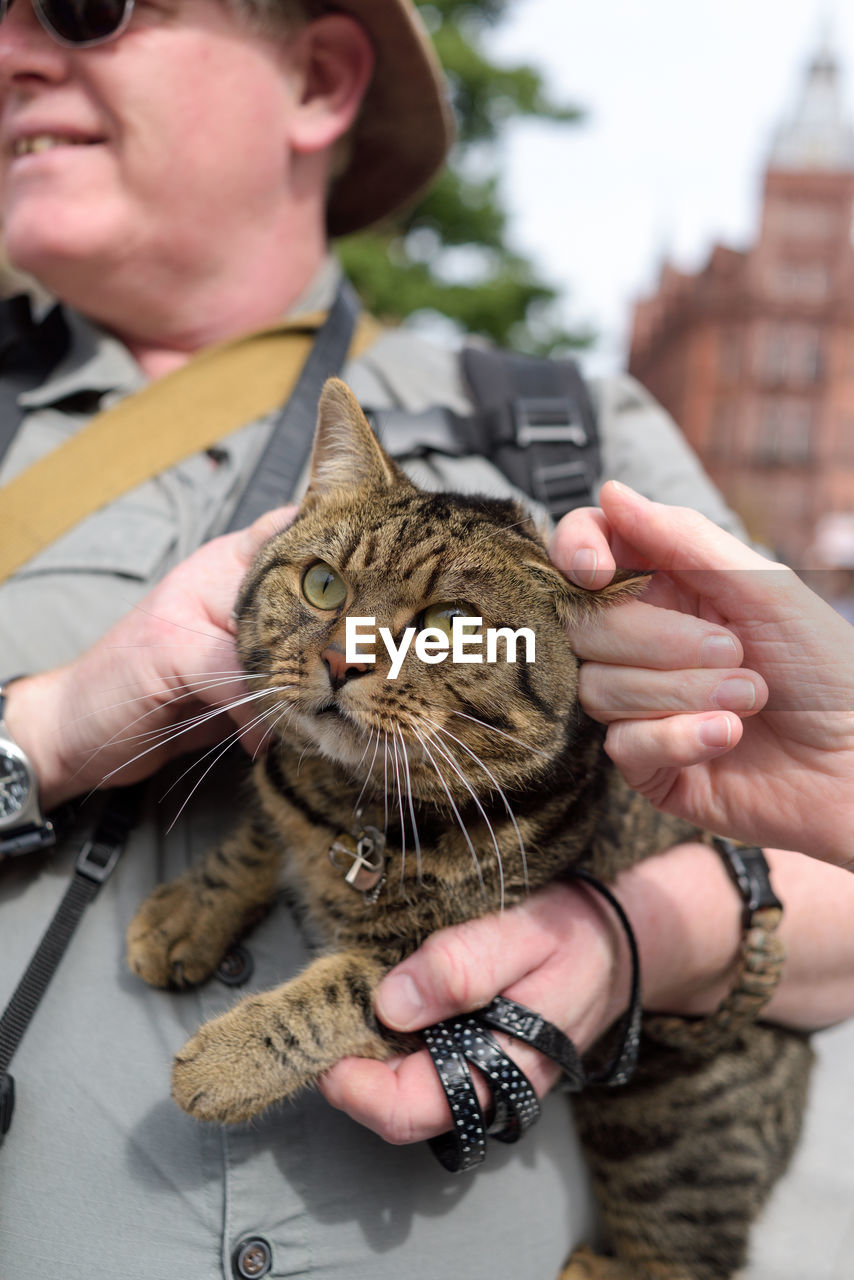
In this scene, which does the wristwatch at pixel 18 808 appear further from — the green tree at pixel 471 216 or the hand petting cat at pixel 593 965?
the green tree at pixel 471 216

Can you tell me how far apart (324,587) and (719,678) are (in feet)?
1.98

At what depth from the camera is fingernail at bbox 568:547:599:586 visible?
108 cm

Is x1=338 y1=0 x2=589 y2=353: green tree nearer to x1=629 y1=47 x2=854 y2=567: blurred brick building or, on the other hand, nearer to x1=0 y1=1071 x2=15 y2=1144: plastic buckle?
x1=0 y1=1071 x2=15 y2=1144: plastic buckle

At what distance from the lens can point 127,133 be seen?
181 centimetres

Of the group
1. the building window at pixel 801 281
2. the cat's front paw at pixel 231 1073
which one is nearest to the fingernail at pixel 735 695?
the cat's front paw at pixel 231 1073

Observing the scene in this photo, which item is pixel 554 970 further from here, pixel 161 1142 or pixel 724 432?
pixel 724 432

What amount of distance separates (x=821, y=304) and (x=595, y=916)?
101ft

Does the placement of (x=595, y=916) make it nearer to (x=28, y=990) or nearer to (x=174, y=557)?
(x=28, y=990)

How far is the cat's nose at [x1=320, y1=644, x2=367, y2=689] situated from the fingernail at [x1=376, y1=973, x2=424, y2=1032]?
1.39 ft

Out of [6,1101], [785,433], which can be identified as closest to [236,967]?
→ [6,1101]

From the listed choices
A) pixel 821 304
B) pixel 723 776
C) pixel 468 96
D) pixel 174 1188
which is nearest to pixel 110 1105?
pixel 174 1188

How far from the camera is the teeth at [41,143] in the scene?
1.88m

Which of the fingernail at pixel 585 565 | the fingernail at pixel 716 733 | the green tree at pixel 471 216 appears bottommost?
the green tree at pixel 471 216

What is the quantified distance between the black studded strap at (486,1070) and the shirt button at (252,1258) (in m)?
0.27
